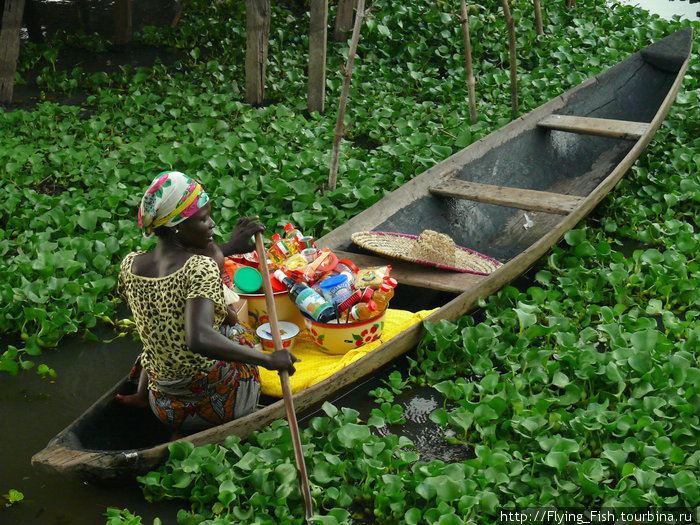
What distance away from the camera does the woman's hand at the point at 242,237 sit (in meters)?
2.77

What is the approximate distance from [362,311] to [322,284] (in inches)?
8.4

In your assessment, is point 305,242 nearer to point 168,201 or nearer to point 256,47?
point 168,201

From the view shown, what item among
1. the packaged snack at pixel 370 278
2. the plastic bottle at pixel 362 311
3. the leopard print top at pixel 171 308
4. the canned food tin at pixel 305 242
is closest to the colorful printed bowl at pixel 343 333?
the plastic bottle at pixel 362 311

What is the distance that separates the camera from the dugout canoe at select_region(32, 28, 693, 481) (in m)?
2.67

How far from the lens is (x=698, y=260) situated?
4.04m

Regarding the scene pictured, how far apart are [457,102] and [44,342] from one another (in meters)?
3.71

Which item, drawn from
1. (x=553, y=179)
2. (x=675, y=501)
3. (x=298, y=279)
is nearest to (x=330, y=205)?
(x=298, y=279)

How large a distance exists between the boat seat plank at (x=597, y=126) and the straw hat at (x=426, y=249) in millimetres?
1569

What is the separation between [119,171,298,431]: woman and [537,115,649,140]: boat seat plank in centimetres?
301

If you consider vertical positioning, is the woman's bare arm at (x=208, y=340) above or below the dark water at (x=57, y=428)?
above

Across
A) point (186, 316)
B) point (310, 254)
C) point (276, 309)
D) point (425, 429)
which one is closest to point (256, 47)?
point (310, 254)

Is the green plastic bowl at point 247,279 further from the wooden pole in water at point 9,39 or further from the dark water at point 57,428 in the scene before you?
the wooden pole in water at point 9,39

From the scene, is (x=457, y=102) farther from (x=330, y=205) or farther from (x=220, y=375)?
(x=220, y=375)

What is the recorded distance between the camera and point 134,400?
2.78 m
